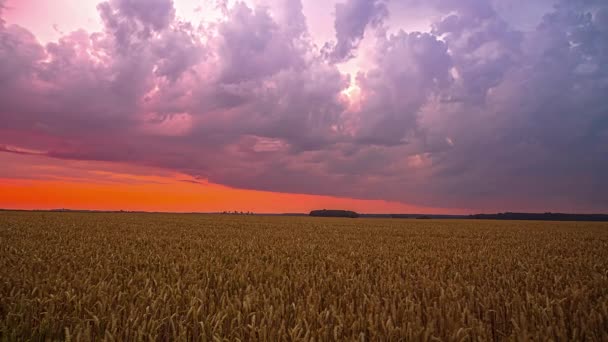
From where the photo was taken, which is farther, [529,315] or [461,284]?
[461,284]

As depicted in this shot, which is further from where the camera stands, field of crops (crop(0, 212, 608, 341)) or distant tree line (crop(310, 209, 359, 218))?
distant tree line (crop(310, 209, 359, 218))

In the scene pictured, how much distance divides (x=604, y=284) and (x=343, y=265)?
4.54m

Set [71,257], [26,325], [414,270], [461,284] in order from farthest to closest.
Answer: [71,257] → [414,270] → [461,284] → [26,325]

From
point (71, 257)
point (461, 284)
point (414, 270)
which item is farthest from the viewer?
point (71, 257)

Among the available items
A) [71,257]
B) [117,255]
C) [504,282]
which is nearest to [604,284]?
[504,282]

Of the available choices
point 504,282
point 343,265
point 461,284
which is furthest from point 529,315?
point 343,265

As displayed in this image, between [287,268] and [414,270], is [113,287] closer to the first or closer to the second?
[287,268]

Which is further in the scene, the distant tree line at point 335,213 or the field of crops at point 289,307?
the distant tree line at point 335,213

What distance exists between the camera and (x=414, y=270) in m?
6.93

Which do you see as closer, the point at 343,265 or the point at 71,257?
the point at 343,265

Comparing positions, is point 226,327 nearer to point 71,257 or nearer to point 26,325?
point 26,325

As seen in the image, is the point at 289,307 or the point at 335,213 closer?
the point at 289,307

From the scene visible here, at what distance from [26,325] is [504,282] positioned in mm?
6692

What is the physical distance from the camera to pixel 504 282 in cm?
578
